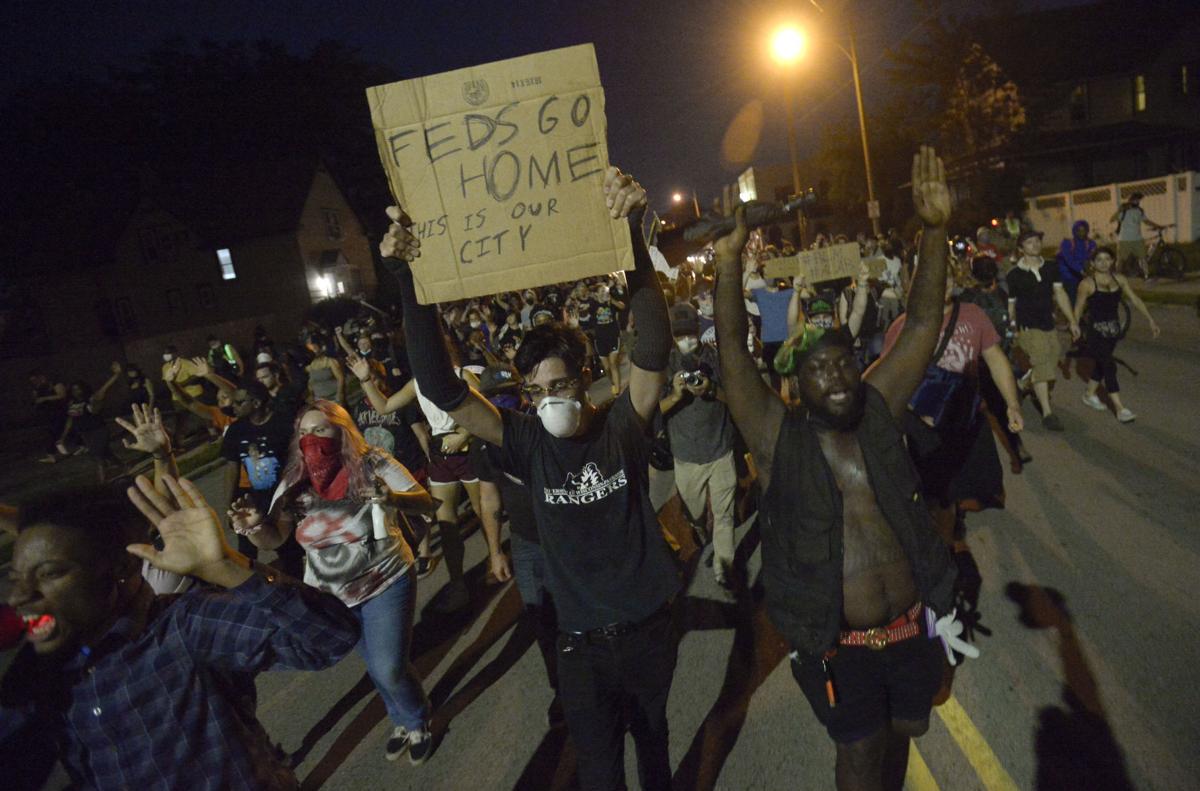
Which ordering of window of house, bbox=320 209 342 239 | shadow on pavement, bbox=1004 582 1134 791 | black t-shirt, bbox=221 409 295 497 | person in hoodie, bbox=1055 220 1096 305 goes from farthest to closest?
window of house, bbox=320 209 342 239
person in hoodie, bbox=1055 220 1096 305
black t-shirt, bbox=221 409 295 497
shadow on pavement, bbox=1004 582 1134 791

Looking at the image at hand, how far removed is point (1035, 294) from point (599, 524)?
22.6 ft

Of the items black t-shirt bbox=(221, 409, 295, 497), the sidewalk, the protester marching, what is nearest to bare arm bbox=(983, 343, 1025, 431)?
the protester marching

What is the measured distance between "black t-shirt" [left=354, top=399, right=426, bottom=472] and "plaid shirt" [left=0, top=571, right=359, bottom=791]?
3.90 meters

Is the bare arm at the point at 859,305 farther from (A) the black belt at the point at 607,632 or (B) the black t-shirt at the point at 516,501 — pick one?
(A) the black belt at the point at 607,632

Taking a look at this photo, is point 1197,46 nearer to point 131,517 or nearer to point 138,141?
point 131,517

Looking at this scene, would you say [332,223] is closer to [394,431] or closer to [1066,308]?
[394,431]

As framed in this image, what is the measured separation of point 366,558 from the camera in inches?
138

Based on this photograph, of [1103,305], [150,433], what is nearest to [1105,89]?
[1103,305]

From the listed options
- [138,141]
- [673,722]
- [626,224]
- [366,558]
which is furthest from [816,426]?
[138,141]

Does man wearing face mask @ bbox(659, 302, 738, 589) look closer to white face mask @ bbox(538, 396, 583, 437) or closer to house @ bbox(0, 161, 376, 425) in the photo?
white face mask @ bbox(538, 396, 583, 437)

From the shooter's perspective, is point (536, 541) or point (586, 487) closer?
point (586, 487)

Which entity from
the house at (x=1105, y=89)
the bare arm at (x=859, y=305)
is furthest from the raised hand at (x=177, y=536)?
the house at (x=1105, y=89)

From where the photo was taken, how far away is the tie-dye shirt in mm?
3465

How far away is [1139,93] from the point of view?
39.8 metres
